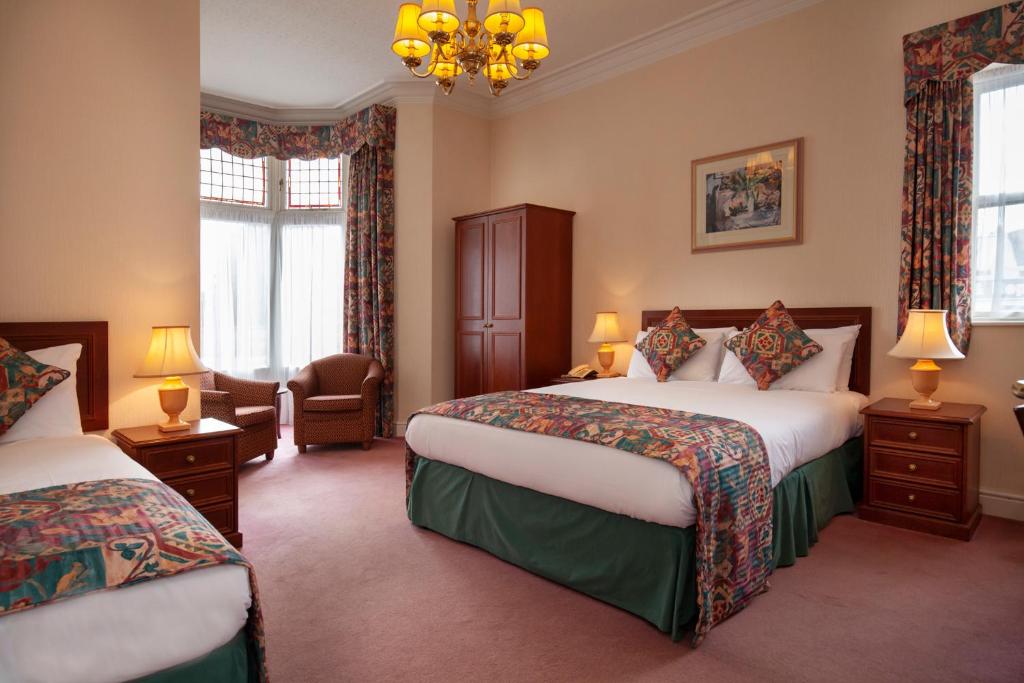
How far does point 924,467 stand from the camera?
3275 millimetres

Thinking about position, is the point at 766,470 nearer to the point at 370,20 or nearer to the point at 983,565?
the point at 983,565

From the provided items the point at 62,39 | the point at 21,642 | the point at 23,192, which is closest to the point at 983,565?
the point at 21,642

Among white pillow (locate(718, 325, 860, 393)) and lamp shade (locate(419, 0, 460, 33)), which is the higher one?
lamp shade (locate(419, 0, 460, 33))

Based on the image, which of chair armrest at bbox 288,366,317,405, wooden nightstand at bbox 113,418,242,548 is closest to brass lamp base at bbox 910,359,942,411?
wooden nightstand at bbox 113,418,242,548

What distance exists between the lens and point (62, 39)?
3102 millimetres

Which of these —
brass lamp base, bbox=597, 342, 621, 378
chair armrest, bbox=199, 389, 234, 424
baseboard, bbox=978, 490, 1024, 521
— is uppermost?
brass lamp base, bbox=597, 342, 621, 378

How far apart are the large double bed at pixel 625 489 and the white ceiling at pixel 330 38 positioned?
9.19 ft

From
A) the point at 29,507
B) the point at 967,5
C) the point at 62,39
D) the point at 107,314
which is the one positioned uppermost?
the point at 967,5

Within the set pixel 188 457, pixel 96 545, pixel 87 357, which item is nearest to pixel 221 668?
pixel 96 545

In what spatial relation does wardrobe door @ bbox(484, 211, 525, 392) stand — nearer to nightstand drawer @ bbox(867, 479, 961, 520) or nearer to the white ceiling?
the white ceiling

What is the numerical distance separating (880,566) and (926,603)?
36 centimetres

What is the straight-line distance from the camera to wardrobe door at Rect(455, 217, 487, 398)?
5738 mm

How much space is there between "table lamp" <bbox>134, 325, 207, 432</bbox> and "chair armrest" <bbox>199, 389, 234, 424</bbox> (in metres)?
1.47

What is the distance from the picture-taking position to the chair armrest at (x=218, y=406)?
4.66 meters
